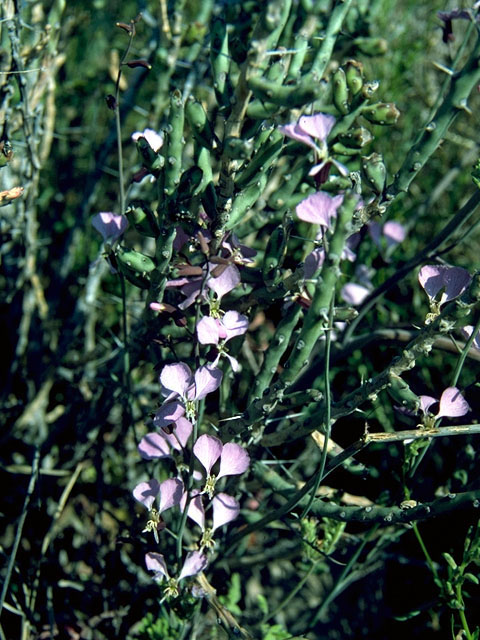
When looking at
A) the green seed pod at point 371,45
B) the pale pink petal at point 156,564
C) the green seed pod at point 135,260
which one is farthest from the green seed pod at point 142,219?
the green seed pod at point 371,45

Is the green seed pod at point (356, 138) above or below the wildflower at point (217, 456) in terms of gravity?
above

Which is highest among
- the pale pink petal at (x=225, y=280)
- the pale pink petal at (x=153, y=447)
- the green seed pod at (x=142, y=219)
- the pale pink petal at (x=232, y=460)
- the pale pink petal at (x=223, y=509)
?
the green seed pod at (x=142, y=219)

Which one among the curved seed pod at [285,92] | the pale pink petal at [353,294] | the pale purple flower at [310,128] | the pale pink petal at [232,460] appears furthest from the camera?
the pale pink petal at [353,294]

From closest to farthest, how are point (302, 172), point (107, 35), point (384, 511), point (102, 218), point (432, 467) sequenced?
1. point (384, 511)
2. point (102, 218)
3. point (302, 172)
4. point (432, 467)
5. point (107, 35)

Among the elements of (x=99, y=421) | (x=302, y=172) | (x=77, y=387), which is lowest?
(x=77, y=387)

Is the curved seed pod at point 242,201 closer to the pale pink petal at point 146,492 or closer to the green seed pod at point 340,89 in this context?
the green seed pod at point 340,89

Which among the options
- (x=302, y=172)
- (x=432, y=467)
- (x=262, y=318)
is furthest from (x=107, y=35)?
(x=432, y=467)

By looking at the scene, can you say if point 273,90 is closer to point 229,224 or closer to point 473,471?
point 229,224

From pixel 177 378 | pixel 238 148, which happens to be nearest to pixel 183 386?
pixel 177 378
